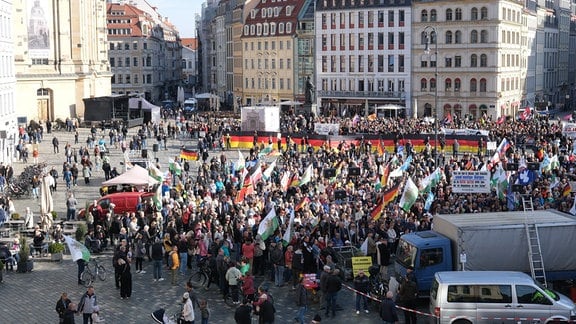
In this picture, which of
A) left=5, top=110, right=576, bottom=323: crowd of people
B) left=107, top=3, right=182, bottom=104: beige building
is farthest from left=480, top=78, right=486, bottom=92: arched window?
left=107, top=3, right=182, bottom=104: beige building

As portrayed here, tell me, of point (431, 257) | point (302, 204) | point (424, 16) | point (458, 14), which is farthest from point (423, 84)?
point (431, 257)

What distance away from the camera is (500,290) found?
734 inches

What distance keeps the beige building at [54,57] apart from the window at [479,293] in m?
65.0

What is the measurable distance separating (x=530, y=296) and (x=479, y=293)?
44.7 inches

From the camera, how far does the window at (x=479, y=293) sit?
1861 centimetres

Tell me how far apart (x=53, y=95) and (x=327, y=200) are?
57.3 m

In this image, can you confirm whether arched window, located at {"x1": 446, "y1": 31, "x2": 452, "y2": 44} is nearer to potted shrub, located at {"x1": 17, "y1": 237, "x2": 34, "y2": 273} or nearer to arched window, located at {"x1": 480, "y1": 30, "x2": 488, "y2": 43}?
arched window, located at {"x1": 480, "y1": 30, "x2": 488, "y2": 43}

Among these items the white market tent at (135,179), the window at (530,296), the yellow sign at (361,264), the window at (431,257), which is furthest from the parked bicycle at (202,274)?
the white market tent at (135,179)

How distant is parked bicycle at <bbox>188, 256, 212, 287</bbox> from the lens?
24.1m

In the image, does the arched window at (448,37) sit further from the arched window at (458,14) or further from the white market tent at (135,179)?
the white market tent at (135,179)

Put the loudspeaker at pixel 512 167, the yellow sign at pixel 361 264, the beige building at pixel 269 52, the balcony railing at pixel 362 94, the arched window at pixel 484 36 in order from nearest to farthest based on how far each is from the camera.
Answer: the yellow sign at pixel 361 264
the loudspeaker at pixel 512 167
the arched window at pixel 484 36
the balcony railing at pixel 362 94
the beige building at pixel 269 52

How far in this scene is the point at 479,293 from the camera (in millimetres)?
18625

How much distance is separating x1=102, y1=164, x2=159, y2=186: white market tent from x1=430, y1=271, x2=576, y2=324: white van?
63.4 feet

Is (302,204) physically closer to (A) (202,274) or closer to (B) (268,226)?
(B) (268,226)
